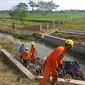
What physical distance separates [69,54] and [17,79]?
1654cm

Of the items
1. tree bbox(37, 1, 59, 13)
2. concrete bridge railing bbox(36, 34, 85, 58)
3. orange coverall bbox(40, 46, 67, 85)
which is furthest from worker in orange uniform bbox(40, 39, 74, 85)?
tree bbox(37, 1, 59, 13)

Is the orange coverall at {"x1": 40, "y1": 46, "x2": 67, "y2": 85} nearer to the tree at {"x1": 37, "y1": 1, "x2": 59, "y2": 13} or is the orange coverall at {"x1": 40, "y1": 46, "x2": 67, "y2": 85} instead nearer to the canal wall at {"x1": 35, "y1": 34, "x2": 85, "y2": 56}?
the canal wall at {"x1": 35, "y1": 34, "x2": 85, "y2": 56}

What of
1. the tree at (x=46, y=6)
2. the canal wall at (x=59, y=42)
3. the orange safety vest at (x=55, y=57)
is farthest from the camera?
the tree at (x=46, y=6)

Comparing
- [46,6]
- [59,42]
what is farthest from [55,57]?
[46,6]

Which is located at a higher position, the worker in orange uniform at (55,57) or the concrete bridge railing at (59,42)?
the worker in orange uniform at (55,57)

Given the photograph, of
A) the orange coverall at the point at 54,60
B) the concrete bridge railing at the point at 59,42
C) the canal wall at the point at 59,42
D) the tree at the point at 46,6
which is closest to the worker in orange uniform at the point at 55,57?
the orange coverall at the point at 54,60

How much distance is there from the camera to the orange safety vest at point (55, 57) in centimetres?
748

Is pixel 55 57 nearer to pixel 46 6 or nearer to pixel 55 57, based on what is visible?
pixel 55 57

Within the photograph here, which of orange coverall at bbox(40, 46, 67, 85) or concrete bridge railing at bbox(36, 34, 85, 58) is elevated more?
orange coverall at bbox(40, 46, 67, 85)

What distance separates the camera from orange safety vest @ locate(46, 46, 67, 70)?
748cm

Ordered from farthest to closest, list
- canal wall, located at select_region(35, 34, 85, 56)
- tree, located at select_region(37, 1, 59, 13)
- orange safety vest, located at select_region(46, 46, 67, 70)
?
1. tree, located at select_region(37, 1, 59, 13)
2. canal wall, located at select_region(35, 34, 85, 56)
3. orange safety vest, located at select_region(46, 46, 67, 70)

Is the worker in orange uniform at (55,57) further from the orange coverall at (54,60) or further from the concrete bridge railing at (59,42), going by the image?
the concrete bridge railing at (59,42)

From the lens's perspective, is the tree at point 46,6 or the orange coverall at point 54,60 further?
the tree at point 46,6

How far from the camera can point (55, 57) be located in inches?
296
